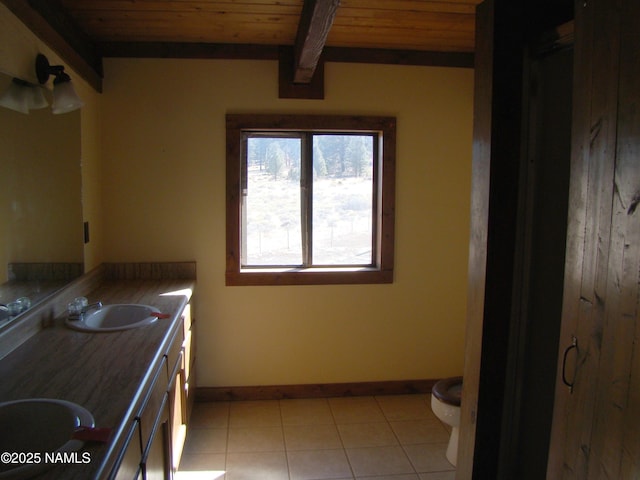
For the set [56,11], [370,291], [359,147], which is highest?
[56,11]

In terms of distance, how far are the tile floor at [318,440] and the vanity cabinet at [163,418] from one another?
244mm

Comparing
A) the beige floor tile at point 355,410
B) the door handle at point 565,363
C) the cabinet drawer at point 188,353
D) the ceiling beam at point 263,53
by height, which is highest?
the ceiling beam at point 263,53

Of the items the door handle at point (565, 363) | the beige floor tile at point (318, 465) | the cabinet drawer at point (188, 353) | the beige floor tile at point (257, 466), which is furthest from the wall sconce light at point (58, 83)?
the door handle at point (565, 363)

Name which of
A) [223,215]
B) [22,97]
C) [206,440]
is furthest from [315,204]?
[22,97]

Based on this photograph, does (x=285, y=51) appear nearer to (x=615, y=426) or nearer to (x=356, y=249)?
(x=356, y=249)

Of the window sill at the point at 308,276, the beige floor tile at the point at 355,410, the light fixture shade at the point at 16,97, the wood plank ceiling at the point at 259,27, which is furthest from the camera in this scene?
the window sill at the point at 308,276

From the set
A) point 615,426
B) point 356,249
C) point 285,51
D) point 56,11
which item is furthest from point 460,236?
point 56,11

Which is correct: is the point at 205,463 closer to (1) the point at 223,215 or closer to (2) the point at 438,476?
(2) the point at 438,476

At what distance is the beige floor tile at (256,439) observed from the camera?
284cm

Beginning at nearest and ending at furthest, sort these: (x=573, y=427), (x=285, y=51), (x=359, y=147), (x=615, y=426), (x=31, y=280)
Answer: (x=615, y=426), (x=573, y=427), (x=31, y=280), (x=285, y=51), (x=359, y=147)

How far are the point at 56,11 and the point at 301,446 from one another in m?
2.54

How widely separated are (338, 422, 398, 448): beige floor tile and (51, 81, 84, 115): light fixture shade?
87.8 inches

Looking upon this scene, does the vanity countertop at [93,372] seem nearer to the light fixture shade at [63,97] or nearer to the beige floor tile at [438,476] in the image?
the light fixture shade at [63,97]

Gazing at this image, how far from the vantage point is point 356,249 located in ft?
11.7
